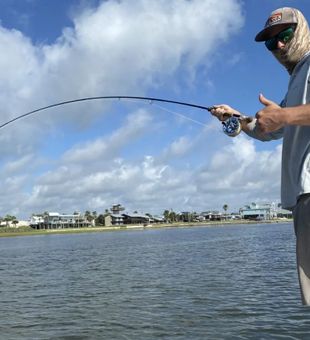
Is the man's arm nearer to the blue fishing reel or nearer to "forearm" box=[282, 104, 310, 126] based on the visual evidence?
"forearm" box=[282, 104, 310, 126]

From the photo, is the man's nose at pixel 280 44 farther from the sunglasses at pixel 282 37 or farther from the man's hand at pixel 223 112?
the man's hand at pixel 223 112

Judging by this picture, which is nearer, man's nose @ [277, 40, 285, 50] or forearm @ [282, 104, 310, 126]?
forearm @ [282, 104, 310, 126]

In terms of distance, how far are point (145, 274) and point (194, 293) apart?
7806 millimetres

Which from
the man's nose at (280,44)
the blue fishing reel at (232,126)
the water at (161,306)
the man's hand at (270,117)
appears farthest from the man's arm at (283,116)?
the water at (161,306)

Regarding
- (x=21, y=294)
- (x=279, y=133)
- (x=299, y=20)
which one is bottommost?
(x=21, y=294)

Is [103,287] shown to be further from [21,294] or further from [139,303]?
[139,303]

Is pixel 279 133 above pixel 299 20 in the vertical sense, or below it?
below

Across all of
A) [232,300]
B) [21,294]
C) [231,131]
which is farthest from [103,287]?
[231,131]

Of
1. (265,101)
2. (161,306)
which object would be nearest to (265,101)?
(265,101)

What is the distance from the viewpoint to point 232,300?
14.3 meters

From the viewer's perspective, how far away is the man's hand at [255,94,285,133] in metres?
3.06

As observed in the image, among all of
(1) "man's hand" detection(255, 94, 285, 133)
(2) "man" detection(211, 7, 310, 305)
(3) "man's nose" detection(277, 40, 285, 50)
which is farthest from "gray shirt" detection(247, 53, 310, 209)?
(1) "man's hand" detection(255, 94, 285, 133)

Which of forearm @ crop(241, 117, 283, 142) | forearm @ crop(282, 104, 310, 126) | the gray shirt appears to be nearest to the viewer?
forearm @ crop(282, 104, 310, 126)

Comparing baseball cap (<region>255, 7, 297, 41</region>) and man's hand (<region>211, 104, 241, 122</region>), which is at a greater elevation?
baseball cap (<region>255, 7, 297, 41</region>)
